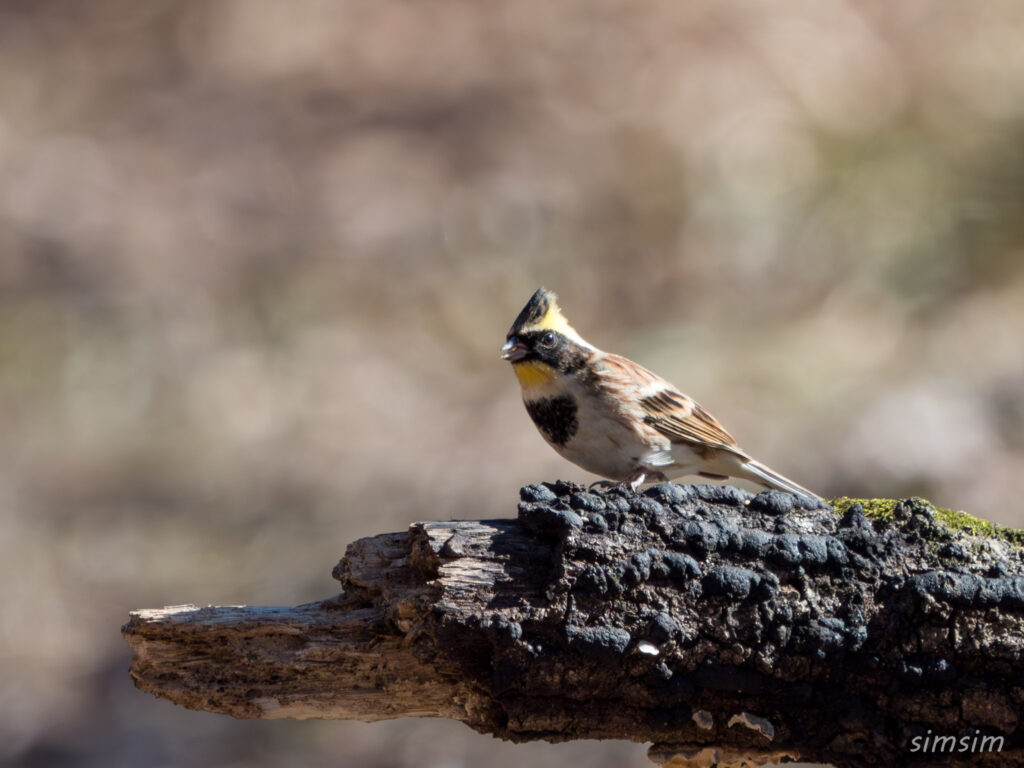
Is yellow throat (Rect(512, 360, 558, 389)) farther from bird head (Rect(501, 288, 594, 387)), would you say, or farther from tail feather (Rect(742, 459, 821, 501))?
tail feather (Rect(742, 459, 821, 501))

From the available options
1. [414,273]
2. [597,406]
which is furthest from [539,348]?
[414,273]

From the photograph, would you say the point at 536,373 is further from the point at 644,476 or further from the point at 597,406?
the point at 644,476

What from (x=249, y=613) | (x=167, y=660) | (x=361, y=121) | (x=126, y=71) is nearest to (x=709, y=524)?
(x=249, y=613)

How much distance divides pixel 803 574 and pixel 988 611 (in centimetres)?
56

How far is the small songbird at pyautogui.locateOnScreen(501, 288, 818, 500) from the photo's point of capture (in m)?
5.49

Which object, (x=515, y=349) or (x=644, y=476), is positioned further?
(x=644, y=476)

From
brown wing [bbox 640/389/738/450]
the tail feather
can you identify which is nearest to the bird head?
brown wing [bbox 640/389/738/450]

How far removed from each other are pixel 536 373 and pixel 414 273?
18.5 ft

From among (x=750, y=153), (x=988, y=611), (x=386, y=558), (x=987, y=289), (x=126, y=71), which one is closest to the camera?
(x=988, y=611)

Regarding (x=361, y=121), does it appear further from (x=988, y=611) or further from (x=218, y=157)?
(x=988, y=611)

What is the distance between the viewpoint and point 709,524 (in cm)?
360

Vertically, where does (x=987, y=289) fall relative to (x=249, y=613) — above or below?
above

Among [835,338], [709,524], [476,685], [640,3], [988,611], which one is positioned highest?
[640,3]

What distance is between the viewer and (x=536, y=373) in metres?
5.64
